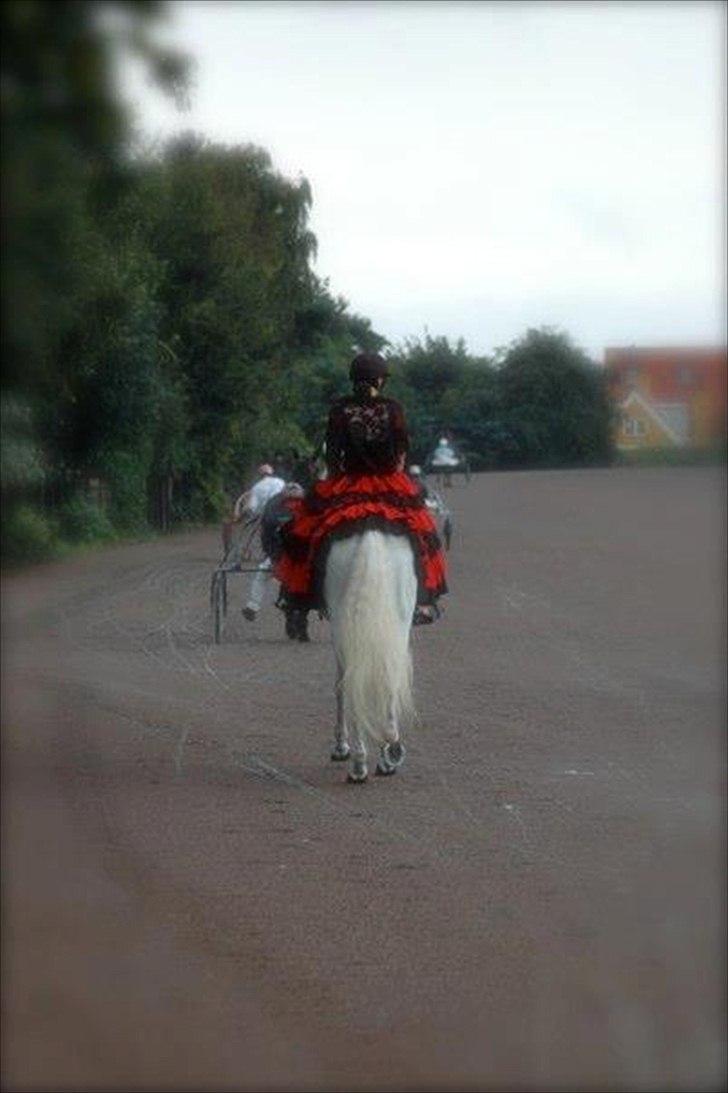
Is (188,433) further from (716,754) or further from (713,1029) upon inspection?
(713,1029)

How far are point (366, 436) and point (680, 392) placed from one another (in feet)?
11.5

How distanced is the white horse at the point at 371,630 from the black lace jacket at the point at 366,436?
389mm

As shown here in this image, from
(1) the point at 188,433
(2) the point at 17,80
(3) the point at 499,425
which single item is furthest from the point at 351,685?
(1) the point at 188,433

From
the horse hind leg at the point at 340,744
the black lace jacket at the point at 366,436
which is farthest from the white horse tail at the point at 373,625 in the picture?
the horse hind leg at the point at 340,744

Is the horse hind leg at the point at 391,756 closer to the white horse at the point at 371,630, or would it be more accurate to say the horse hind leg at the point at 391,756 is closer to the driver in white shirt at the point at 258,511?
the white horse at the point at 371,630

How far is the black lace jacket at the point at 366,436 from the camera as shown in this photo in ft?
37.3

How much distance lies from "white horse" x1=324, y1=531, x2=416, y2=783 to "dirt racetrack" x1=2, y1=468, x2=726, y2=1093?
333 millimetres

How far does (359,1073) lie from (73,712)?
9268 mm

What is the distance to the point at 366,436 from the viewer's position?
1141cm

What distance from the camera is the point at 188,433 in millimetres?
41906

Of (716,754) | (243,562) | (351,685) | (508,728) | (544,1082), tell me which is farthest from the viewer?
(243,562)

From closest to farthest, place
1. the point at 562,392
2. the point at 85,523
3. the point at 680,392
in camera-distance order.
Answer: the point at 680,392 < the point at 562,392 < the point at 85,523

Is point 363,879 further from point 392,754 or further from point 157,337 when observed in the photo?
point 157,337

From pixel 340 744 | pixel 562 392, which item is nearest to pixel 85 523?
pixel 562 392
